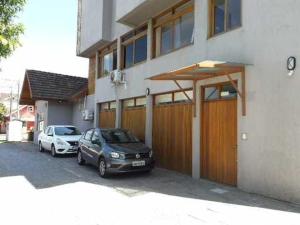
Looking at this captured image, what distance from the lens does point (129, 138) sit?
40.1 feet

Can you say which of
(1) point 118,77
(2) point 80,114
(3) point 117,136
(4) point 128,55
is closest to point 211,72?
(3) point 117,136

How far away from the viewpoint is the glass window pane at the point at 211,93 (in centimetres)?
1022

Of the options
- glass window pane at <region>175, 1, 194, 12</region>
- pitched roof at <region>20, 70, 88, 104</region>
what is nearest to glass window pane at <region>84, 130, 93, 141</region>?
glass window pane at <region>175, 1, 194, 12</region>

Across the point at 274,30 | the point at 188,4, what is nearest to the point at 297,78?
the point at 274,30

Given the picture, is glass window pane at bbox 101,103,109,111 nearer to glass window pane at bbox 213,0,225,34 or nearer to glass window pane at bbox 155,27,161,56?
glass window pane at bbox 155,27,161,56

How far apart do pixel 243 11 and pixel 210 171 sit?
4.82 metres

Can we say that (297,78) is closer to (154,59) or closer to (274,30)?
(274,30)

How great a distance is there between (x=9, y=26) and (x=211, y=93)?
Answer: 241 inches

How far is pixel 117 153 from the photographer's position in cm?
1065

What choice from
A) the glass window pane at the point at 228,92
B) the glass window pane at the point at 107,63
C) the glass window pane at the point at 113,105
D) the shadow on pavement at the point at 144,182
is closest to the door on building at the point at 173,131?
the shadow on pavement at the point at 144,182

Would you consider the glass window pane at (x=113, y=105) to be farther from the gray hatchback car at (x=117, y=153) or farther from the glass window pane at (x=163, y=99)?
the gray hatchback car at (x=117, y=153)

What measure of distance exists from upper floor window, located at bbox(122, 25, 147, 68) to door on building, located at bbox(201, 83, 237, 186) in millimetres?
5068

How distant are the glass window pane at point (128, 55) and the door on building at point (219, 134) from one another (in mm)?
6172

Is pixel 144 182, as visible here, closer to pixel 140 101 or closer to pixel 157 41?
pixel 140 101
